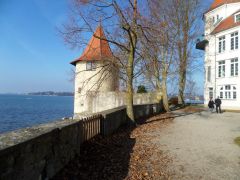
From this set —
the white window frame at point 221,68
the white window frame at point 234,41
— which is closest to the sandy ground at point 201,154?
the white window frame at point 234,41

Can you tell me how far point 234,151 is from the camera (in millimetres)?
9180

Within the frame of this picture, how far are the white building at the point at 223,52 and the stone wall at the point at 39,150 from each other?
30.2 metres

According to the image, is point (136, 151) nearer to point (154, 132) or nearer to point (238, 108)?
point (154, 132)

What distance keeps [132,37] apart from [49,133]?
32.5ft

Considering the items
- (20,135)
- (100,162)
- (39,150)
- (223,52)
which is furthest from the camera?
(223,52)

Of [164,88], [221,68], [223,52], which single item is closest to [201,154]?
[164,88]

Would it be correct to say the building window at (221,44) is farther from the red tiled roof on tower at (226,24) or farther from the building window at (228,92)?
the building window at (228,92)

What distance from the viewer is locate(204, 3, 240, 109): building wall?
33.8 metres

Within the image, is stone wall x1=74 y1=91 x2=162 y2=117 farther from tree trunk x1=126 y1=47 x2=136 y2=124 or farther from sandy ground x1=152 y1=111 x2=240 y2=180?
sandy ground x1=152 y1=111 x2=240 y2=180

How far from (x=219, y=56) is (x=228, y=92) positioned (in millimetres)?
5111

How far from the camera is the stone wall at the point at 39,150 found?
4211mm

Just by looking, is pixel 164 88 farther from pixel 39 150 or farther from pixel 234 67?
pixel 39 150

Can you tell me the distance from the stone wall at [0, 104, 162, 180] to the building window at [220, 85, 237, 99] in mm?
30013

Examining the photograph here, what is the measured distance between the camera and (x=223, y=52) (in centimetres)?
3578
